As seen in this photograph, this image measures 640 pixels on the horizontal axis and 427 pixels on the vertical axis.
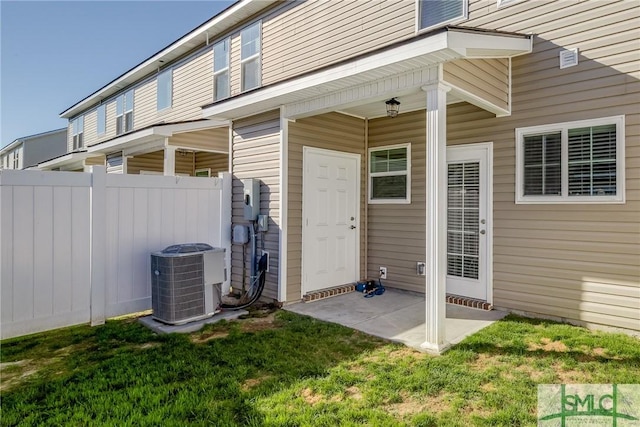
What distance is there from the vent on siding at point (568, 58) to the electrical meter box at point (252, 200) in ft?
14.2

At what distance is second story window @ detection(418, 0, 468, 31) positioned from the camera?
5.22 metres

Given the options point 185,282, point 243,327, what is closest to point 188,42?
point 185,282

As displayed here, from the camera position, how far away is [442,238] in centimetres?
379

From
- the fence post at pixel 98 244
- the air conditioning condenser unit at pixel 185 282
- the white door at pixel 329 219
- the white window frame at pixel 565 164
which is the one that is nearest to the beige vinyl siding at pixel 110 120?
the fence post at pixel 98 244

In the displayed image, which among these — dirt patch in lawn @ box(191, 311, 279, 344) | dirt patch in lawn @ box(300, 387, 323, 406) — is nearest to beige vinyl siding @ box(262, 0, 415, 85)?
dirt patch in lawn @ box(191, 311, 279, 344)

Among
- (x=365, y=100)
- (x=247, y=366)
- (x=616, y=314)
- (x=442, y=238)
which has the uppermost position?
(x=365, y=100)

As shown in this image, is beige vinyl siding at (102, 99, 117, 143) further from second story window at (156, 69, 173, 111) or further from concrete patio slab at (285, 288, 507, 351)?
concrete patio slab at (285, 288, 507, 351)

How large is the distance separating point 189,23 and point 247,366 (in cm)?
883

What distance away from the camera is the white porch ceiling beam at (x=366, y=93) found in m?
3.91

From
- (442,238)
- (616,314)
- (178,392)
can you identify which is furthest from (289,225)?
(616,314)

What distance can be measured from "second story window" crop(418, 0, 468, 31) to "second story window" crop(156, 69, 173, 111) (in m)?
7.56

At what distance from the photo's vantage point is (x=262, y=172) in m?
5.88

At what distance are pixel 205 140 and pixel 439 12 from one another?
4924mm

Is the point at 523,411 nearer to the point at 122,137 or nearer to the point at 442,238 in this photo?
the point at 442,238
